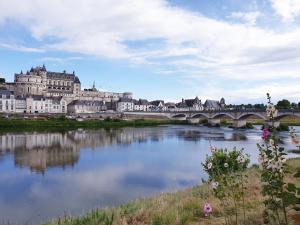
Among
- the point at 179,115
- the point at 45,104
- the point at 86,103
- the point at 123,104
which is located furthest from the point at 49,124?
the point at 123,104

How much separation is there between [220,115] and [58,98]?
56506 mm

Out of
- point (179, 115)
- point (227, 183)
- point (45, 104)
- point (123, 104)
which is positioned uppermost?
point (123, 104)

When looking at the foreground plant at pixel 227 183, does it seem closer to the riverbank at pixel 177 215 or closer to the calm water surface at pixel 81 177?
the riverbank at pixel 177 215

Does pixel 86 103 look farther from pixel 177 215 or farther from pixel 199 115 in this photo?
pixel 177 215

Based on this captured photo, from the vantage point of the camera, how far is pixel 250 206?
8461mm

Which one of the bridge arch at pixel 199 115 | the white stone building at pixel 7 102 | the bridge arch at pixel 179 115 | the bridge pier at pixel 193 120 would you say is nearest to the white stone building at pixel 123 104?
the bridge arch at pixel 179 115

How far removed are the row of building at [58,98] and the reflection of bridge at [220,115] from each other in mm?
19972

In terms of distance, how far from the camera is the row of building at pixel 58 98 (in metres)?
105

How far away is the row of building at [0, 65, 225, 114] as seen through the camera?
105 meters

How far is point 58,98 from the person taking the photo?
116 meters

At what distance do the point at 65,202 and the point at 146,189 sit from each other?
12.4 ft

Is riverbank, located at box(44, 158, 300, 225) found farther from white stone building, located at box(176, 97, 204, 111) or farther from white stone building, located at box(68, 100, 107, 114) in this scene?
white stone building, located at box(176, 97, 204, 111)

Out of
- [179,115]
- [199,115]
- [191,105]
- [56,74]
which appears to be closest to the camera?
[199,115]

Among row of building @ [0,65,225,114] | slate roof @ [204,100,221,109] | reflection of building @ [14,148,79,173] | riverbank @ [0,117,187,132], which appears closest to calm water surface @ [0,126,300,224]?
reflection of building @ [14,148,79,173]
